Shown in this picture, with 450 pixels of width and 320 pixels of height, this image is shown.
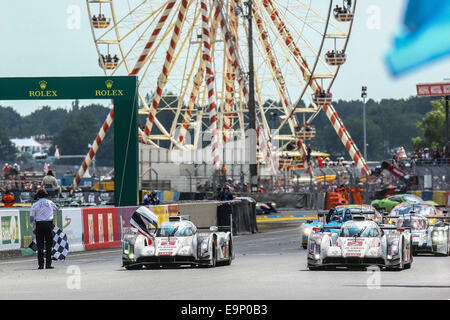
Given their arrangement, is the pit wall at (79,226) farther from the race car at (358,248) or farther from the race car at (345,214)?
the race car at (358,248)

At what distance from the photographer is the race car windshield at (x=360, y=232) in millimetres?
21147

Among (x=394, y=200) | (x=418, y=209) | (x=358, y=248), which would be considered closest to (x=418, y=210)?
(x=418, y=209)

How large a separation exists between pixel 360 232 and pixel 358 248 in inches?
19.9

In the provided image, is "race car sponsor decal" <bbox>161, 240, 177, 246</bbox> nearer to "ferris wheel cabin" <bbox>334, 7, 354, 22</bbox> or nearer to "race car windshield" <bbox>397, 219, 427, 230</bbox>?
"race car windshield" <bbox>397, 219, 427, 230</bbox>

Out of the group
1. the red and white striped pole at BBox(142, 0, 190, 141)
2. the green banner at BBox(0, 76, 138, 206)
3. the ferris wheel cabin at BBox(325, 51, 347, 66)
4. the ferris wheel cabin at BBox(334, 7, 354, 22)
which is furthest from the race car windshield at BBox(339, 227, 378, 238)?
the red and white striped pole at BBox(142, 0, 190, 141)

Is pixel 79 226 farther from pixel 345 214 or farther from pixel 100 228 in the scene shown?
pixel 345 214

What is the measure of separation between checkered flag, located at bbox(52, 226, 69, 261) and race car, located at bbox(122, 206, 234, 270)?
2.42 metres

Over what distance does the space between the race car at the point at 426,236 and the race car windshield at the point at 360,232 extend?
5.10 m

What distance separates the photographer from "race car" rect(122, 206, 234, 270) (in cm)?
2147

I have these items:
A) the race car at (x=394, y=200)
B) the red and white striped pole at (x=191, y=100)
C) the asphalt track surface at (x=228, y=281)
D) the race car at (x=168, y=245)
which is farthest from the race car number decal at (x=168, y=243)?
the red and white striped pole at (x=191, y=100)

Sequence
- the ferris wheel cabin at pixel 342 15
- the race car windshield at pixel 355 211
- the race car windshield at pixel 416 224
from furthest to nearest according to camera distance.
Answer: the ferris wheel cabin at pixel 342 15
the race car windshield at pixel 355 211
the race car windshield at pixel 416 224

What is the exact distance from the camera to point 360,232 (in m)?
21.2
